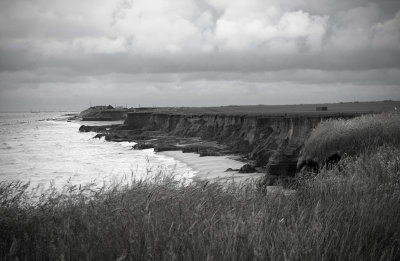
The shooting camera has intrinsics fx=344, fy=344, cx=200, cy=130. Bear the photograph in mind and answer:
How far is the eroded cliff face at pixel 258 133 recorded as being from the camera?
1584 cm

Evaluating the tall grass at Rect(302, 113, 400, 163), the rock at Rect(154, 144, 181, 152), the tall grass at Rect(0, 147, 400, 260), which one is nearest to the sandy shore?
the rock at Rect(154, 144, 181, 152)

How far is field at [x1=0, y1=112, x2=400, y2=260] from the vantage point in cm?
374

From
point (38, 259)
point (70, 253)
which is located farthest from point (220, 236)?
point (38, 259)

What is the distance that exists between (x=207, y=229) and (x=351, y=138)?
10.9m

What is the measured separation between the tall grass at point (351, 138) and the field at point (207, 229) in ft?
20.5

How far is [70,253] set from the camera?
4230 millimetres

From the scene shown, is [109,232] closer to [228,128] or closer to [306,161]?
[306,161]

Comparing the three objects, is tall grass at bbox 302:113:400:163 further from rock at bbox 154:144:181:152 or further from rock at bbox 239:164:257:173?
rock at bbox 154:144:181:152

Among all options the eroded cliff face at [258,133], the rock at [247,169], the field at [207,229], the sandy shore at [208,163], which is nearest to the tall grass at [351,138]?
the eroded cliff face at [258,133]

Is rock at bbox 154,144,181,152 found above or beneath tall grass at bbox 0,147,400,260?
beneath

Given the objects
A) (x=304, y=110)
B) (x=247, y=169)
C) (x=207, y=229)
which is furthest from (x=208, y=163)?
(x=304, y=110)

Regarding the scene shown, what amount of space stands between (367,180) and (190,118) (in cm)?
4439

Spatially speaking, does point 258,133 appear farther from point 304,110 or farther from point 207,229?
point 304,110

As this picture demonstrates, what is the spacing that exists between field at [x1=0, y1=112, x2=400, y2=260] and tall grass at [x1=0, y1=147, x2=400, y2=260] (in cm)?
1
